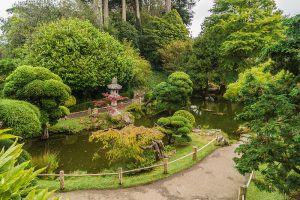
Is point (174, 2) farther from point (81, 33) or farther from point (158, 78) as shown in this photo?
point (81, 33)

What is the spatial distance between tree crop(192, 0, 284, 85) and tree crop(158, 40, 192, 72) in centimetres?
219

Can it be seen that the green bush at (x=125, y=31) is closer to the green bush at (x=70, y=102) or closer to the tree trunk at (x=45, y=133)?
the green bush at (x=70, y=102)

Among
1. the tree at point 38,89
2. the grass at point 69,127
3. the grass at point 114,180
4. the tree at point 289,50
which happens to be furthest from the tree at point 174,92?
the tree at point 289,50

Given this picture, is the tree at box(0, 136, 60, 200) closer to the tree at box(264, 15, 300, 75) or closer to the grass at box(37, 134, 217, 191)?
the tree at box(264, 15, 300, 75)

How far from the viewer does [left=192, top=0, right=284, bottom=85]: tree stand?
24938mm

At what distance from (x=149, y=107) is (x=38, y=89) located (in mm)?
11029

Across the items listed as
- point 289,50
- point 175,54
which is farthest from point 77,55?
point 289,50

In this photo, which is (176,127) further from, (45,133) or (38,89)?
(45,133)

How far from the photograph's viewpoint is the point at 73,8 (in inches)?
1002

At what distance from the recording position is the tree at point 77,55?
64.0 ft

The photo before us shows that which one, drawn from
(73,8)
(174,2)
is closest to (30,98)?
(73,8)

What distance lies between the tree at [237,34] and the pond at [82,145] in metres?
5.56

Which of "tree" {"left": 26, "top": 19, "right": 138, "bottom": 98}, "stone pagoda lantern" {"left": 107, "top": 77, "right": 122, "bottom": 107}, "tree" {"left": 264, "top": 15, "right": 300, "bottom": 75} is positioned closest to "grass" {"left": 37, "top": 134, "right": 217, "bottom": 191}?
"tree" {"left": 264, "top": 15, "right": 300, "bottom": 75}

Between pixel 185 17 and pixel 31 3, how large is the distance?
2376 centimetres
